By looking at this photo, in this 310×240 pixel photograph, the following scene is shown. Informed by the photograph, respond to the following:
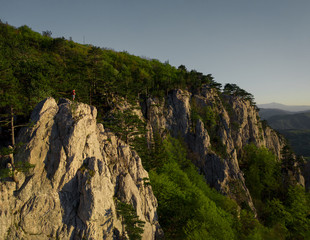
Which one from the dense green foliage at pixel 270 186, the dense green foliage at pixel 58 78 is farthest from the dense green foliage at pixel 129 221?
the dense green foliage at pixel 270 186

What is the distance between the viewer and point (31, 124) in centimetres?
2014

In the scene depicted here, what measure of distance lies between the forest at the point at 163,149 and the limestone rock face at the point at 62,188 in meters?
2.79

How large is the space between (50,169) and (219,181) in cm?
5673

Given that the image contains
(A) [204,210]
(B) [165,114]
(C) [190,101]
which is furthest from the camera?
(C) [190,101]

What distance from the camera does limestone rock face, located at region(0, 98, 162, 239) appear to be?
17234mm

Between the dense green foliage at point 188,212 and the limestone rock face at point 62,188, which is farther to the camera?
the dense green foliage at point 188,212

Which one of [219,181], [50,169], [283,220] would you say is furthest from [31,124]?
[283,220]

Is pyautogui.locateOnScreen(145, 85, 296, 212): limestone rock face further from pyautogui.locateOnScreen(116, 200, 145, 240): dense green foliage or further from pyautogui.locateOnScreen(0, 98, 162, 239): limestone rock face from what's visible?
pyautogui.locateOnScreen(116, 200, 145, 240): dense green foliage

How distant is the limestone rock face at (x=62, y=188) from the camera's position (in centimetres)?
1723

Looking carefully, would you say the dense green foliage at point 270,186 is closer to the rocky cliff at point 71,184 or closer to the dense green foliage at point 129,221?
the dense green foliage at point 129,221

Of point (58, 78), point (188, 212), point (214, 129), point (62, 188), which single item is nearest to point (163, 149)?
point (188, 212)

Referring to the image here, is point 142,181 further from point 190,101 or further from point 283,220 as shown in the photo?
point 190,101

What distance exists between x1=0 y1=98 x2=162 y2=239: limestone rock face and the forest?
2.79 m

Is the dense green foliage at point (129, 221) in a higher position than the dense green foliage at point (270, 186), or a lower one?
higher
